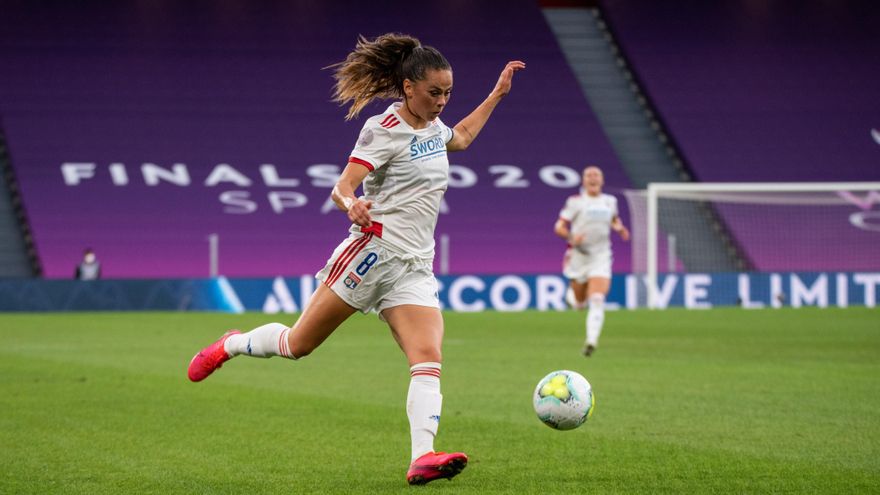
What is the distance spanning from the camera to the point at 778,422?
8.13 metres

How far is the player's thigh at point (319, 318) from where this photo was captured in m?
6.07

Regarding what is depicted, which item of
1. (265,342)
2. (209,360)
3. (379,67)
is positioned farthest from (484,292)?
(379,67)

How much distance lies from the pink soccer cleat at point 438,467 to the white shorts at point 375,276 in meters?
0.75

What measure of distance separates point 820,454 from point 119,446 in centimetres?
371

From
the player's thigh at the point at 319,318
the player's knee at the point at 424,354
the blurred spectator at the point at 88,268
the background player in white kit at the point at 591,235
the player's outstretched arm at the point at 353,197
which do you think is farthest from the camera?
the blurred spectator at the point at 88,268

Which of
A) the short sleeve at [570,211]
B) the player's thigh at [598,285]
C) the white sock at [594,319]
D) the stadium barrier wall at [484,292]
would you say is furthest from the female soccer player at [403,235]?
the stadium barrier wall at [484,292]

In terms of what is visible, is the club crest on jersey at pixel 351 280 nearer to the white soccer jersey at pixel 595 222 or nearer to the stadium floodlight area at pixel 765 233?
the white soccer jersey at pixel 595 222

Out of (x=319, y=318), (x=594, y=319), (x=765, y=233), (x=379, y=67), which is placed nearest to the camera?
(x=319, y=318)

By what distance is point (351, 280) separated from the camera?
5977 millimetres

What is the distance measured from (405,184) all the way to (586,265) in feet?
32.2

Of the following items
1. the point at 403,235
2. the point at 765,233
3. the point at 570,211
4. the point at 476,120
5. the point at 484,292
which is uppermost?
the point at 476,120

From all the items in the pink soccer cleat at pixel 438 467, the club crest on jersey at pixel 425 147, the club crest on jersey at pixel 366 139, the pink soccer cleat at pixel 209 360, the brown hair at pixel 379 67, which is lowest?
the pink soccer cleat at pixel 438 467

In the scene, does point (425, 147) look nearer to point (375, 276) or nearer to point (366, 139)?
point (366, 139)

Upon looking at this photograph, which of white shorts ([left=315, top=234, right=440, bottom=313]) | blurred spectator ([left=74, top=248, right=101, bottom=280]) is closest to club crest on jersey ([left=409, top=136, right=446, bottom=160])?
white shorts ([left=315, top=234, right=440, bottom=313])
